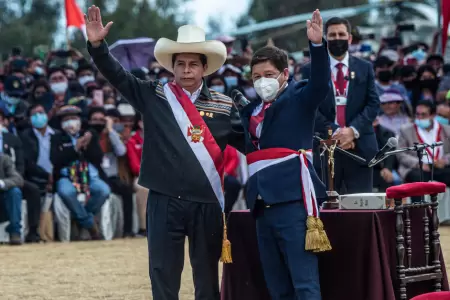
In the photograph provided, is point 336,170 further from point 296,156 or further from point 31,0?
point 31,0

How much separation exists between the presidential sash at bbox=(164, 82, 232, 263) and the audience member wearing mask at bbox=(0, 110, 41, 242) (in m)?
7.76

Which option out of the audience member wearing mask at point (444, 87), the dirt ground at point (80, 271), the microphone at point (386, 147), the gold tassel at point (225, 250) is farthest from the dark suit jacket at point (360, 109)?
the audience member wearing mask at point (444, 87)

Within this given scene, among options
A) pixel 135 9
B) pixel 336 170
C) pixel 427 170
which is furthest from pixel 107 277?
pixel 135 9

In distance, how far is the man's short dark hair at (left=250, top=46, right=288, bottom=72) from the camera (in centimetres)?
657

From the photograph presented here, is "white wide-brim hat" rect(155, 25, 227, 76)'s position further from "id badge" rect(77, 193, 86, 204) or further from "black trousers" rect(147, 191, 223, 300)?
"id badge" rect(77, 193, 86, 204)

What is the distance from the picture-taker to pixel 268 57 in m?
6.57

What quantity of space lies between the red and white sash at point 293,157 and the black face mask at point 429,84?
1127cm

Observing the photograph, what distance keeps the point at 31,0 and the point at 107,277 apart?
1979 inches

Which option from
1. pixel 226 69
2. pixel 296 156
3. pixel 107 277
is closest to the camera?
pixel 296 156

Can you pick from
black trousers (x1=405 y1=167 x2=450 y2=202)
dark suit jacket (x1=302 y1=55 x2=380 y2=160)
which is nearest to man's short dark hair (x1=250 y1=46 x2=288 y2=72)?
dark suit jacket (x1=302 y1=55 x2=380 y2=160)

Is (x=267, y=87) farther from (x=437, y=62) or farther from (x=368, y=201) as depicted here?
(x=437, y=62)

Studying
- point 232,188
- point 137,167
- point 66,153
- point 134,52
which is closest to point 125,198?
point 137,167

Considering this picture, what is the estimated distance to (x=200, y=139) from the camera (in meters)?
6.72

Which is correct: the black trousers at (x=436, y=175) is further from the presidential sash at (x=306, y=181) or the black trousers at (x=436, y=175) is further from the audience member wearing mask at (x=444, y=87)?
the presidential sash at (x=306, y=181)
